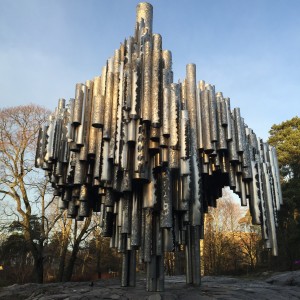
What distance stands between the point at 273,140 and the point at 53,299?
96.9 ft

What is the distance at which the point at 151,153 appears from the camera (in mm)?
7461

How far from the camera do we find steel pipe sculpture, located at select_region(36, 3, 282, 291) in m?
7.18

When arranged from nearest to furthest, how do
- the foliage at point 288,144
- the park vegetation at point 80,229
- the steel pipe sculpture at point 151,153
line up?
1. the steel pipe sculpture at point 151,153
2. the park vegetation at point 80,229
3. the foliage at point 288,144

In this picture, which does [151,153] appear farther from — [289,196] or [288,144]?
[288,144]

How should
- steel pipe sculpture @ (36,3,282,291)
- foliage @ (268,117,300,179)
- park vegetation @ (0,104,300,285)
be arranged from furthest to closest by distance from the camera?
1. foliage @ (268,117,300,179)
2. park vegetation @ (0,104,300,285)
3. steel pipe sculpture @ (36,3,282,291)

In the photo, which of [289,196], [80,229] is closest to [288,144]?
[289,196]

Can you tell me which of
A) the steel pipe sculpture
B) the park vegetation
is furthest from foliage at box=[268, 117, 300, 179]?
the steel pipe sculpture

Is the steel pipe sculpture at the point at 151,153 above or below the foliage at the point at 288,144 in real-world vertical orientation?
below

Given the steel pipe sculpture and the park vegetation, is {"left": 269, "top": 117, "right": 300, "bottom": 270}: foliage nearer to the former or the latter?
the park vegetation

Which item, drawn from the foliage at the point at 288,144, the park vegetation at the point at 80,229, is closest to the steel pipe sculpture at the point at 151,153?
the park vegetation at the point at 80,229

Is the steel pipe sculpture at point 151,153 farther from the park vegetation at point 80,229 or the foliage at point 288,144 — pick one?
the foliage at point 288,144

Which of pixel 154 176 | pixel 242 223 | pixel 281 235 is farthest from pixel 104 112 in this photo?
pixel 242 223

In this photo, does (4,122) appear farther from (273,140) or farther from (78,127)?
(273,140)

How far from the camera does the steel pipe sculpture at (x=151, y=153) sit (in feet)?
23.6
